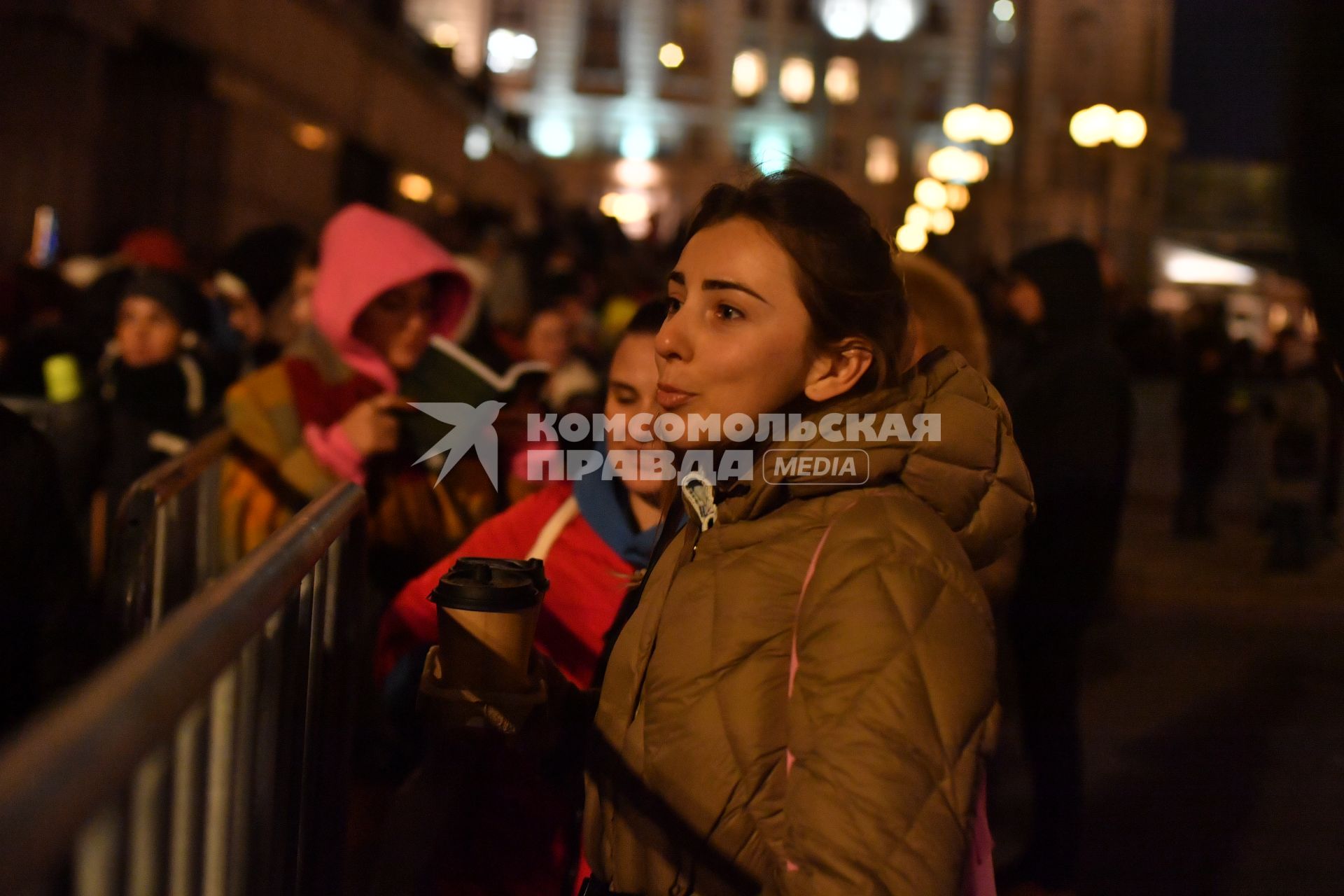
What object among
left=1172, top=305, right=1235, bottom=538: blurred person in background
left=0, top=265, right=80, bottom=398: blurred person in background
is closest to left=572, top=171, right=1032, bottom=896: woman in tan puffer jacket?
left=0, top=265, right=80, bottom=398: blurred person in background

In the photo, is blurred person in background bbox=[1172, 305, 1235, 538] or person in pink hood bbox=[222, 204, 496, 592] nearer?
person in pink hood bbox=[222, 204, 496, 592]

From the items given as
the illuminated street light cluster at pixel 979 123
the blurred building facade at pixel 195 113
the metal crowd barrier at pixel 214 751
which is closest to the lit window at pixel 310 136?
the blurred building facade at pixel 195 113

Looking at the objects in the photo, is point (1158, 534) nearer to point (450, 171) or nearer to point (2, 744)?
point (2, 744)

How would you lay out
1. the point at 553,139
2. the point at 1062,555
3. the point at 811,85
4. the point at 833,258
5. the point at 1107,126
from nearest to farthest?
1. the point at 833,258
2. the point at 1062,555
3. the point at 1107,126
4. the point at 553,139
5. the point at 811,85

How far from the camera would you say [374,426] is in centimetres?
381

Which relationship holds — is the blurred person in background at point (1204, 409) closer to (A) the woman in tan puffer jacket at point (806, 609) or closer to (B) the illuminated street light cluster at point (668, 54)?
(A) the woman in tan puffer jacket at point (806, 609)

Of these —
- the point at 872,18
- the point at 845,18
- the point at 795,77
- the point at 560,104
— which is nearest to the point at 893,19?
the point at 872,18

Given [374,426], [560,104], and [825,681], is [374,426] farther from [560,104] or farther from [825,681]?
[560,104]

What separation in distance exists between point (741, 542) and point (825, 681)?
0.97 ft

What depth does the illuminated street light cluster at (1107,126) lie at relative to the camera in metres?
17.2

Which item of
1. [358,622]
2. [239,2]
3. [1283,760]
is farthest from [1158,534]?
[358,622]

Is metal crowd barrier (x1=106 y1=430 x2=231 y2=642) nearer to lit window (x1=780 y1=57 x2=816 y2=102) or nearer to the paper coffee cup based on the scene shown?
the paper coffee cup

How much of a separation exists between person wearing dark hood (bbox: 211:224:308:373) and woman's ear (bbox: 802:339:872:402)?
20.0ft

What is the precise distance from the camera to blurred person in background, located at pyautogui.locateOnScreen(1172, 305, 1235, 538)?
1396 centimetres
